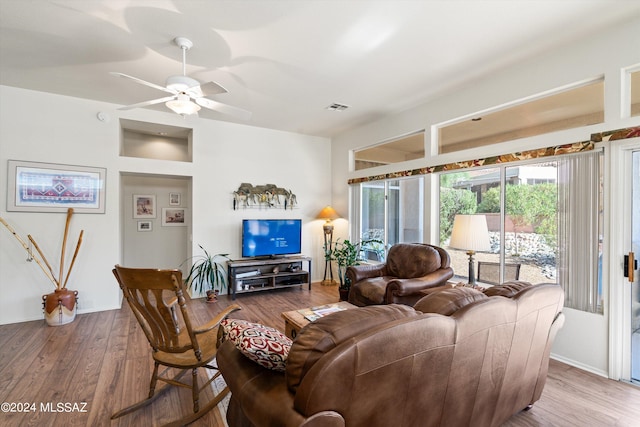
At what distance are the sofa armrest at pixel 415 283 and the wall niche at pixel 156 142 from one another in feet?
12.0

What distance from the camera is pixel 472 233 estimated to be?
2.77 metres

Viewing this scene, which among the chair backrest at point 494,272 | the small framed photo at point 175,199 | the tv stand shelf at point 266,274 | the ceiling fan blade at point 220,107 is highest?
the ceiling fan blade at point 220,107

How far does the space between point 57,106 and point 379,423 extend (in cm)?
500

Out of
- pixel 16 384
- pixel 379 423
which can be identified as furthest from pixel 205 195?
pixel 379 423

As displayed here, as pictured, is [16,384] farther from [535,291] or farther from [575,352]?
[575,352]

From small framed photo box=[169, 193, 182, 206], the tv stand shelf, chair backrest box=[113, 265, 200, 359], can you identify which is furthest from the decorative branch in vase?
chair backrest box=[113, 265, 200, 359]

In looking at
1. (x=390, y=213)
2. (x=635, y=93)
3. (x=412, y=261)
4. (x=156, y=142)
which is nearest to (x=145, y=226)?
(x=156, y=142)

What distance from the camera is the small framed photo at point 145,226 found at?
5422 millimetres

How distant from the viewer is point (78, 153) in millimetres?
3961

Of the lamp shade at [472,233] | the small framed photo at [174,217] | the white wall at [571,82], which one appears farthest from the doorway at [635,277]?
the small framed photo at [174,217]

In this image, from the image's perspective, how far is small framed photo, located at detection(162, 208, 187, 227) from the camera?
5.60 m

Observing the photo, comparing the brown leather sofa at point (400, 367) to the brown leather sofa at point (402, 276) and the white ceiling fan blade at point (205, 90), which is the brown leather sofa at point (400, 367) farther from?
the white ceiling fan blade at point (205, 90)

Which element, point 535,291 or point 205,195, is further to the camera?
point 205,195

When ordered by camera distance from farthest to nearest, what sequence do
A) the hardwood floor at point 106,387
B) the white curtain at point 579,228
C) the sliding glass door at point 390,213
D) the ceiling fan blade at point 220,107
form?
the sliding glass door at point 390,213 < the ceiling fan blade at point 220,107 < the white curtain at point 579,228 < the hardwood floor at point 106,387
